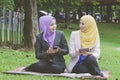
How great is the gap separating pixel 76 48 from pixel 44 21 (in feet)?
2.69

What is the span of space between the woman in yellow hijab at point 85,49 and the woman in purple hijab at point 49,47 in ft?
0.66

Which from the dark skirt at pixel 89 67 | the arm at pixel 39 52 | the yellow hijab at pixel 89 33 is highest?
the yellow hijab at pixel 89 33

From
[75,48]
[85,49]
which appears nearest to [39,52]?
[75,48]

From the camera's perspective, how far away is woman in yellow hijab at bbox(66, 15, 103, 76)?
308 inches

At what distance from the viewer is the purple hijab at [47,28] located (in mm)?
8044

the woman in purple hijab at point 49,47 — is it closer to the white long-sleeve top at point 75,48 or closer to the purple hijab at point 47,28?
the purple hijab at point 47,28

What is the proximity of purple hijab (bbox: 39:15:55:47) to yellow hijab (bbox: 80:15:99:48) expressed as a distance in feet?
1.96

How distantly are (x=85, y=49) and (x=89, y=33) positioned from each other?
387 mm

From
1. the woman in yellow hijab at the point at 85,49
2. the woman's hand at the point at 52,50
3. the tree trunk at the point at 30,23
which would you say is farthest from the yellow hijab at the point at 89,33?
the tree trunk at the point at 30,23

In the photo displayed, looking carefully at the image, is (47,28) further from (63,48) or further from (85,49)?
(85,49)

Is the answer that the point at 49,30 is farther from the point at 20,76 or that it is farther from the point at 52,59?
the point at 20,76

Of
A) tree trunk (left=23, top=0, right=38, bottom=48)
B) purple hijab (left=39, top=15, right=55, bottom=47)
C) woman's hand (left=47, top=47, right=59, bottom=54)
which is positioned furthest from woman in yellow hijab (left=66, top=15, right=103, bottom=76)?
tree trunk (left=23, top=0, right=38, bottom=48)

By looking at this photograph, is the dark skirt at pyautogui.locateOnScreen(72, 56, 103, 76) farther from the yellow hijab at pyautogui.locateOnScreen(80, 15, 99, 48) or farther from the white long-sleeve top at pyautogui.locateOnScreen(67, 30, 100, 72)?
the yellow hijab at pyautogui.locateOnScreen(80, 15, 99, 48)

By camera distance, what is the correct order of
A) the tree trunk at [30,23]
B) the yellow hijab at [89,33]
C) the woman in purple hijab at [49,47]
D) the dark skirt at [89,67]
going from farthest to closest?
the tree trunk at [30,23]
the woman in purple hijab at [49,47]
the yellow hijab at [89,33]
the dark skirt at [89,67]
